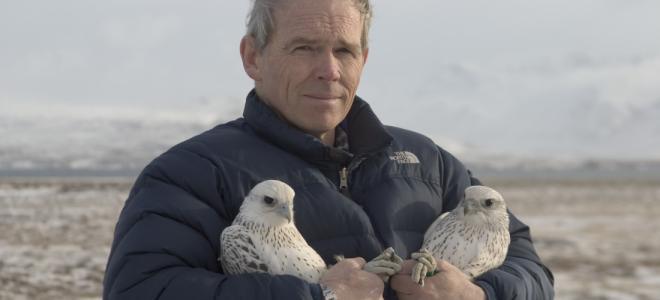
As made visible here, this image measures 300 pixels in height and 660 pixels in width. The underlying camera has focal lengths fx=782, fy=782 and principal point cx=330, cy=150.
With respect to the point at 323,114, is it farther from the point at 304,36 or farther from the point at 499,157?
the point at 499,157

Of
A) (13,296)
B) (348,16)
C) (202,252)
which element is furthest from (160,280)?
(13,296)

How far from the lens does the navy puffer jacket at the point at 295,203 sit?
2.17m

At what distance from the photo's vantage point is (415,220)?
264cm

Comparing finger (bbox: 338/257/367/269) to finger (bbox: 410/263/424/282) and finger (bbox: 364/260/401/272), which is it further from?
finger (bbox: 410/263/424/282)

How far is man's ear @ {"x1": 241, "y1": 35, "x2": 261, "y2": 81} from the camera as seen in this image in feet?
8.73

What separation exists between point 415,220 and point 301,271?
0.50 m

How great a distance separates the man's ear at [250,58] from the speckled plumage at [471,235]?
2.62 ft

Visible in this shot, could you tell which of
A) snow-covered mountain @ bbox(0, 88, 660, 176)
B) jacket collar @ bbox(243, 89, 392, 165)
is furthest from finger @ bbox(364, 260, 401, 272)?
snow-covered mountain @ bbox(0, 88, 660, 176)

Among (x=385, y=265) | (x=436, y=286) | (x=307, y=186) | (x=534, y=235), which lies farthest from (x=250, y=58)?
(x=534, y=235)

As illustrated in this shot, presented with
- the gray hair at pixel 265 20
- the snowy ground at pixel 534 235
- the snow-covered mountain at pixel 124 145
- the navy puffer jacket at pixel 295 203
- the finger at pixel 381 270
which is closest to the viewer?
the navy puffer jacket at pixel 295 203

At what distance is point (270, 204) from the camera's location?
2328 mm

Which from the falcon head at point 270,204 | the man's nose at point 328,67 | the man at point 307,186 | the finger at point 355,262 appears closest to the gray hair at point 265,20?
the man at point 307,186

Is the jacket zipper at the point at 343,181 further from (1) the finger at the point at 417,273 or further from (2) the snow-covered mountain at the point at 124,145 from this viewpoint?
(2) the snow-covered mountain at the point at 124,145

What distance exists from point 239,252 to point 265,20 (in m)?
0.75
